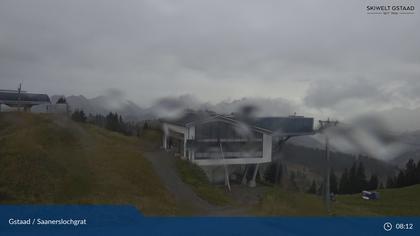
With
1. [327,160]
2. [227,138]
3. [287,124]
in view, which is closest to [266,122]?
[287,124]

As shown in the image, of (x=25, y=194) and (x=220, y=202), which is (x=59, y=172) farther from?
(x=220, y=202)

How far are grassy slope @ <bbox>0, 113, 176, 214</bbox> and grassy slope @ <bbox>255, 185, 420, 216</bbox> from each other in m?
0.75

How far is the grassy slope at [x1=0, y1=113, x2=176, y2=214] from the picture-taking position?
261 centimetres

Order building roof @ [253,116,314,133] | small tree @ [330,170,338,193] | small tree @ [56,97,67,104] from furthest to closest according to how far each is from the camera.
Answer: small tree @ [330,170,338,193], building roof @ [253,116,314,133], small tree @ [56,97,67,104]

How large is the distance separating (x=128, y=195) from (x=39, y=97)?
33.6 inches

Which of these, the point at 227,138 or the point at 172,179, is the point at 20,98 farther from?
the point at 227,138

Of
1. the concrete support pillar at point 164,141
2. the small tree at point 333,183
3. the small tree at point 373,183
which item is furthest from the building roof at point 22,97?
the small tree at point 373,183

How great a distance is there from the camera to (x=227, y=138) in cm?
286

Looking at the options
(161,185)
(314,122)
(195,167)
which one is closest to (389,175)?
(314,122)

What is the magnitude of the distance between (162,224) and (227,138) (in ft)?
2.35

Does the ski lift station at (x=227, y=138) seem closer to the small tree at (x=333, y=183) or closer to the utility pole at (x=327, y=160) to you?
the utility pole at (x=327, y=160)

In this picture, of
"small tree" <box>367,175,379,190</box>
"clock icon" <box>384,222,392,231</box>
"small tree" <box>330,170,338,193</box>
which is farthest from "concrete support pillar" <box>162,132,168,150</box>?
"clock icon" <box>384,222,392,231</box>

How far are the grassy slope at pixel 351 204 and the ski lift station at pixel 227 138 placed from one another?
25 centimetres

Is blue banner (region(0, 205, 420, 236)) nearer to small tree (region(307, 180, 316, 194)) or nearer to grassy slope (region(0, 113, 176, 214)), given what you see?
grassy slope (region(0, 113, 176, 214))
